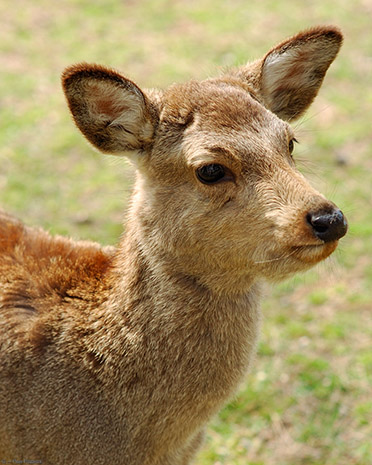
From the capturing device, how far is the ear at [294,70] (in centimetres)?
447

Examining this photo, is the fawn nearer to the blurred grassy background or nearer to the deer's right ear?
the deer's right ear

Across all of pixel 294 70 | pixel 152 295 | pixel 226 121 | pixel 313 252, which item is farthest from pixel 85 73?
pixel 313 252

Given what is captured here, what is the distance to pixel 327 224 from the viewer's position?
11.7 ft

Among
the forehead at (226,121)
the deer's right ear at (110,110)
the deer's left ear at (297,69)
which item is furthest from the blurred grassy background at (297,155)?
the forehead at (226,121)

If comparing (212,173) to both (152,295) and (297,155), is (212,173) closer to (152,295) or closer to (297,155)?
(152,295)

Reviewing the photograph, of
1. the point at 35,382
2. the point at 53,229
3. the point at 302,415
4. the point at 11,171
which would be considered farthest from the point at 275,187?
the point at 11,171

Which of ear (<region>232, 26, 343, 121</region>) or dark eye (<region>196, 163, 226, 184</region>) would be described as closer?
dark eye (<region>196, 163, 226, 184</region>)

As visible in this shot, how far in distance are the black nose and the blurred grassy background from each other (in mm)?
872

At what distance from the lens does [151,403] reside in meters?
4.18

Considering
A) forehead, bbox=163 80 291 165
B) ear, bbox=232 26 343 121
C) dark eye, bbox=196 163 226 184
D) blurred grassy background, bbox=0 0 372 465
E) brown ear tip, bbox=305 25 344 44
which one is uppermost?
brown ear tip, bbox=305 25 344 44

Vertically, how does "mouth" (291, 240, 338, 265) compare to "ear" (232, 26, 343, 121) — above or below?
below

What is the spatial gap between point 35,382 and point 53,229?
3.75m

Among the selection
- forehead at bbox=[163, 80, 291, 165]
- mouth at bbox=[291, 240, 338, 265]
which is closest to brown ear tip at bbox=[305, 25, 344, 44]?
forehead at bbox=[163, 80, 291, 165]

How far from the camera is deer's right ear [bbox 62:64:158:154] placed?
394 cm
